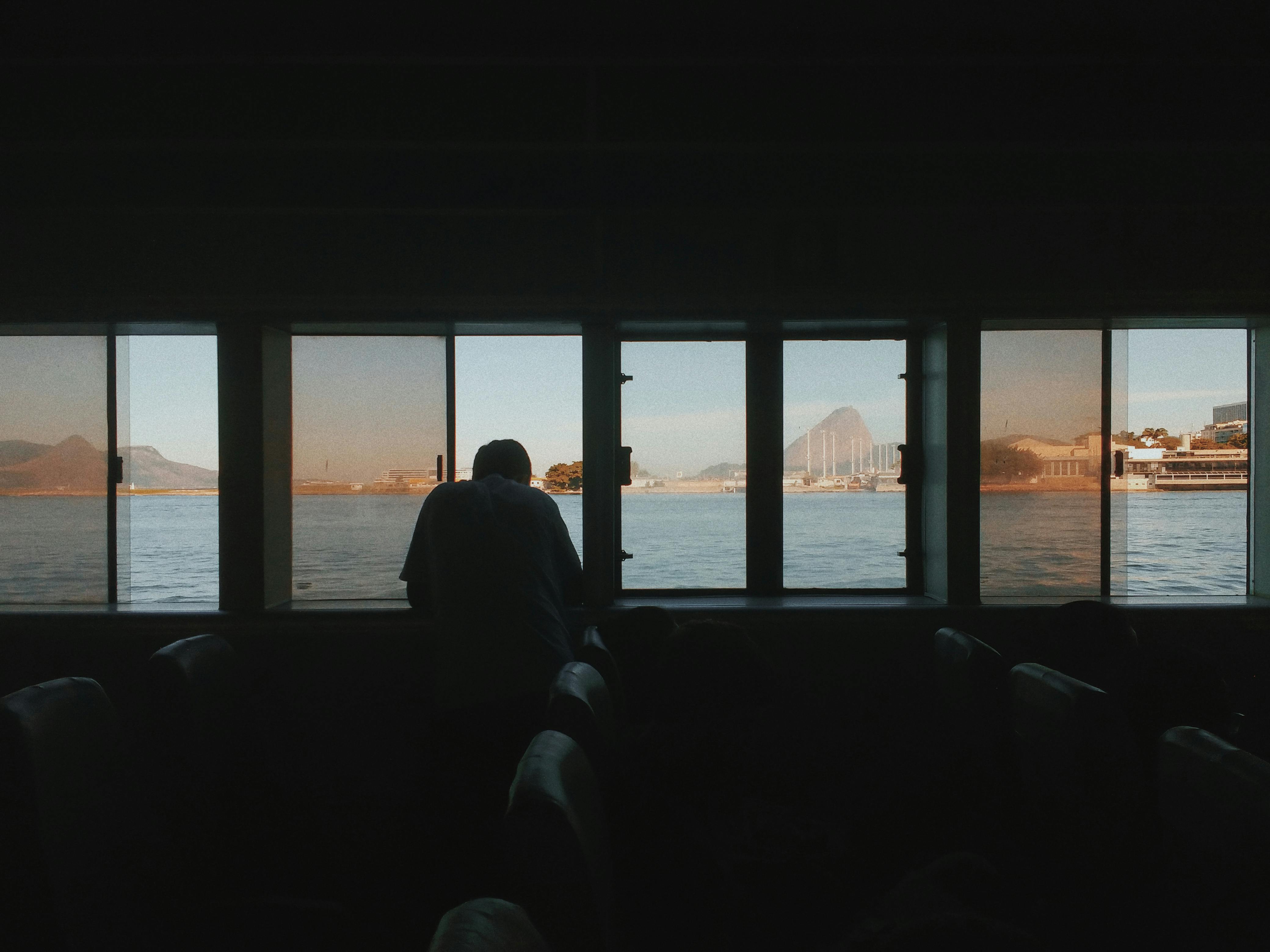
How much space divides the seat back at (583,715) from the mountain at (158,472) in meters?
2.44

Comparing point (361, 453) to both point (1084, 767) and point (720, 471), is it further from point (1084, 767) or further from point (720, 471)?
point (1084, 767)

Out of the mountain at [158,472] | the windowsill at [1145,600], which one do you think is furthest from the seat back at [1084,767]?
the mountain at [158,472]

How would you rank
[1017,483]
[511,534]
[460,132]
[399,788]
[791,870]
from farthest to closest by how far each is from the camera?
[1017,483] → [399,788] → [460,132] → [511,534] → [791,870]

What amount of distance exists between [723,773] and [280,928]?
984 mm

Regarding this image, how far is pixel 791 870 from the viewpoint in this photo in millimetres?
1518

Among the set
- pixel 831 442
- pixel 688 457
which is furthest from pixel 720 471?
pixel 831 442

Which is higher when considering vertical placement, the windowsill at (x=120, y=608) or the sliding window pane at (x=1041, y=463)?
the sliding window pane at (x=1041, y=463)

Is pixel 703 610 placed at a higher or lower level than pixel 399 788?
higher

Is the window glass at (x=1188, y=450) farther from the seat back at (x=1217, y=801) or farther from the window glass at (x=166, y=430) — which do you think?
the window glass at (x=166, y=430)

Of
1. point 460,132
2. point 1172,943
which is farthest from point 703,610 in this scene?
point 460,132

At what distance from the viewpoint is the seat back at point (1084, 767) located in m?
1.50

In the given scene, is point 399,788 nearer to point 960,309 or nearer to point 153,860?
point 153,860

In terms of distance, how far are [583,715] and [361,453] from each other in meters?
2.41

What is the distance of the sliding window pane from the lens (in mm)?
3385
